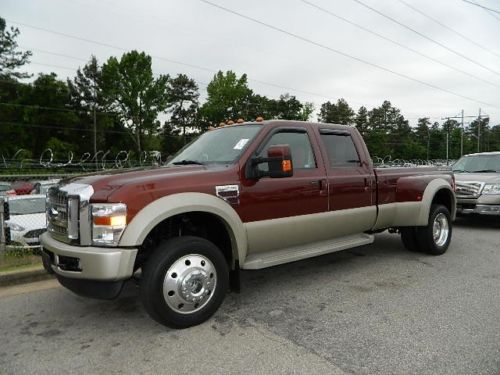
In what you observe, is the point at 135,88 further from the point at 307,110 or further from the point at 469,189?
the point at 469,189

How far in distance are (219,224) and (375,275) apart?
7.90 ft

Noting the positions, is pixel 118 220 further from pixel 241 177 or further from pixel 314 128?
pixel 314 128

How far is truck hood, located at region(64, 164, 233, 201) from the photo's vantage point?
3678 millimetres

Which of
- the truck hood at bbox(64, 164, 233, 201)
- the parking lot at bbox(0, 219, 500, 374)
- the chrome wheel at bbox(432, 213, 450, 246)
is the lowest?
the parking lot at bbox(0, 219, 500, 374)

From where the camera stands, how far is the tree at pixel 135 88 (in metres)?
64.1

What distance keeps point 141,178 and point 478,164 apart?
9272mm

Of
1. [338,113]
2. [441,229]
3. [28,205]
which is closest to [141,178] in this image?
[441,229]

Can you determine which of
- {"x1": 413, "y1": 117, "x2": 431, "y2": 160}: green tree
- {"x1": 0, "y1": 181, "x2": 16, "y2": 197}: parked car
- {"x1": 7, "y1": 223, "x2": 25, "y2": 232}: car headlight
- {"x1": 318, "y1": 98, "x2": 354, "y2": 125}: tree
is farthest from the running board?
{"x1": 413, "y1": 117, "x2": 431, "y2": 160}: green tree

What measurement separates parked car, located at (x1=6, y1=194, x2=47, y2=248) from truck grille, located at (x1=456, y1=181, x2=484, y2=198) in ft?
27.3

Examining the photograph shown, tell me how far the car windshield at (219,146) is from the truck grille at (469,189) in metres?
6.37

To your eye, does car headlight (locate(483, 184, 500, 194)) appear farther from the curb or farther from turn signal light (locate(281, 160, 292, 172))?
the curb

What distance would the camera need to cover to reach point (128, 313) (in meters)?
4.38

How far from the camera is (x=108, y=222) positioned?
11.7 ft

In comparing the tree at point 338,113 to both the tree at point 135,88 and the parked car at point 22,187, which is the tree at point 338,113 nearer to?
the tree at point 135,88
